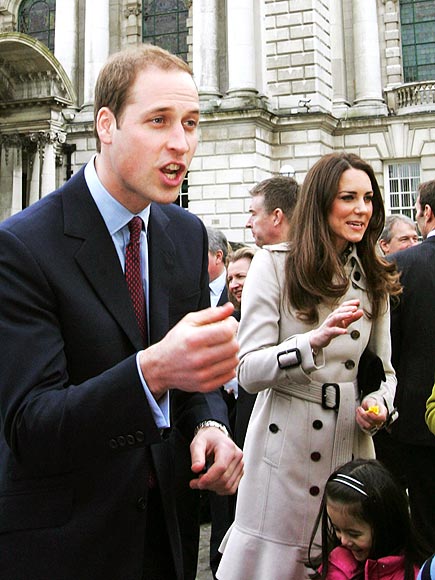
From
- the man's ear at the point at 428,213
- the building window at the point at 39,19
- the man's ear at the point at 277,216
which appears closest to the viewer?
the man's ear at the point at 277,216

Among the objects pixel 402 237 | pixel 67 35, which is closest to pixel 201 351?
pixel 402 237

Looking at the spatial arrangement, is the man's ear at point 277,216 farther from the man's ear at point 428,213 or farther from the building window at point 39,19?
the building window at point 39,19

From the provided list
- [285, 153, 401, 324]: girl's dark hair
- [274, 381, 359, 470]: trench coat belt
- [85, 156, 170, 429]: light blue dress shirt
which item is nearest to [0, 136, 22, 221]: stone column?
[285, 153, 401, 324]: girl's dark hair

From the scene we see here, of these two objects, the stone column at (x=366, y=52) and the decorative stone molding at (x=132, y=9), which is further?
the decorative stone molding at (x=132, y=9)

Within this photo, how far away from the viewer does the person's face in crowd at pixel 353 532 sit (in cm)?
305

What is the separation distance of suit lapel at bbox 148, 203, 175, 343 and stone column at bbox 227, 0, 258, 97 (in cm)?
1971

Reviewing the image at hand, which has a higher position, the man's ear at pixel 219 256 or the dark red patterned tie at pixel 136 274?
the man's ear at pixel 219 256

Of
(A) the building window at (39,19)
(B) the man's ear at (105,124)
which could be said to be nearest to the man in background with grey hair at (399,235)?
(B) the man's ear at (105,124)

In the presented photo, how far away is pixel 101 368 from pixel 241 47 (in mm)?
21185

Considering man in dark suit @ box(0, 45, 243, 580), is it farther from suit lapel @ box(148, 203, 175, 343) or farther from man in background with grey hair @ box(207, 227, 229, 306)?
man in background with grey hair @ box(207, 227, 229, 306)

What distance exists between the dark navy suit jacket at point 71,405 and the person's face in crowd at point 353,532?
41.5 inches

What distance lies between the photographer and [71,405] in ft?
5.73

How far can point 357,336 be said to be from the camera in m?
3.44

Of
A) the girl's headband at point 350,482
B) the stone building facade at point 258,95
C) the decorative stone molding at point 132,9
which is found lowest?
the girl's headband at point 350,482
